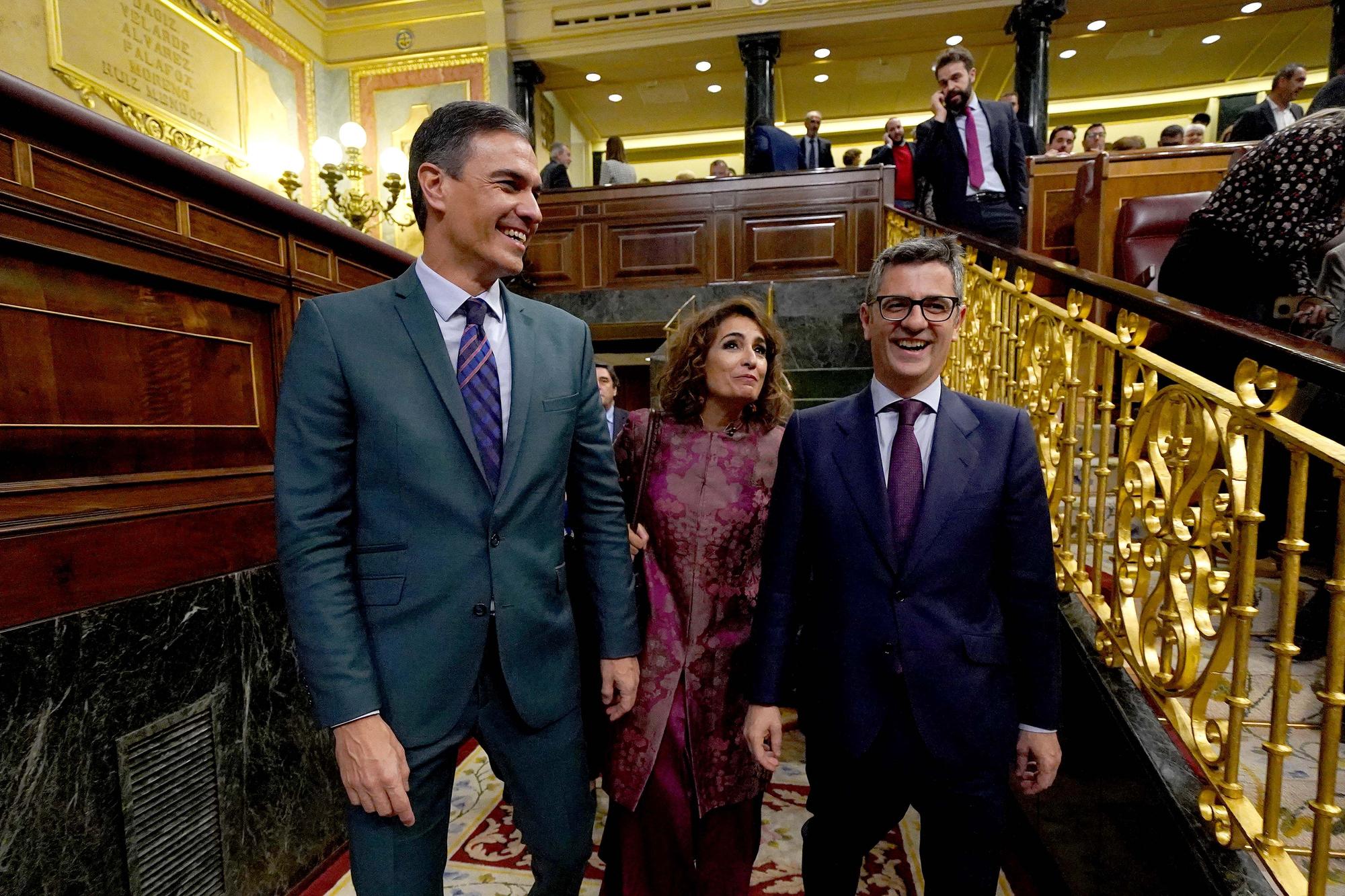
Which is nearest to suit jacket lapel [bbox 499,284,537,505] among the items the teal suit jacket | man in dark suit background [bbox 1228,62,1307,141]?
the teal suit jacket

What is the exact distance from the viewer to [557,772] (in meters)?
1.19

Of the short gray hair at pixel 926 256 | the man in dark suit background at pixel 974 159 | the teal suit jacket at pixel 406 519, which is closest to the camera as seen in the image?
the teal suit jacket at pixel 406 519

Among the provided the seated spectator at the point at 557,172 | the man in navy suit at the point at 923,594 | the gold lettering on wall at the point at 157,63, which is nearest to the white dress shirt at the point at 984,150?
the man in navy suit at the point at 923,594

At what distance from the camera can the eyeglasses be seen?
118 centimetres

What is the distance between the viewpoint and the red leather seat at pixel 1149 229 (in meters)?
3.98

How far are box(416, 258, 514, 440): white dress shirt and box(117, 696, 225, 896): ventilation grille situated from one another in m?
1.10

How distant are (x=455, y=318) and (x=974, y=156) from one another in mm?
3156

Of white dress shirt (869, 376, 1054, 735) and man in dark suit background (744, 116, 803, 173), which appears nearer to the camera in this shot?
white dress shirt (869, 376, 1054, 735)

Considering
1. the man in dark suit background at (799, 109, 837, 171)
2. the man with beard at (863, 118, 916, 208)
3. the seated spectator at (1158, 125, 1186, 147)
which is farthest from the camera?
the seated spectator at (1158, 125, 1186, 147)

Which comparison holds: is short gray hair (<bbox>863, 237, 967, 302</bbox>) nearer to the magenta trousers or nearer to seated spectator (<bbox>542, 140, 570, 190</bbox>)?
the magenta trousers

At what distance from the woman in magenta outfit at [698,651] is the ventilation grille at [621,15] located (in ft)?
26.7

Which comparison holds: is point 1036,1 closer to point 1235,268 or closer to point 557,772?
point 1235,268

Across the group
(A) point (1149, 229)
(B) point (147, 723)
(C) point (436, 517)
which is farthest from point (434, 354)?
(A) point (1149, 229)

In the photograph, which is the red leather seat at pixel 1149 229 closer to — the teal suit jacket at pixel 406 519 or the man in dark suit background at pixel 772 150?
the man in dark suit background at pixel 772 150
